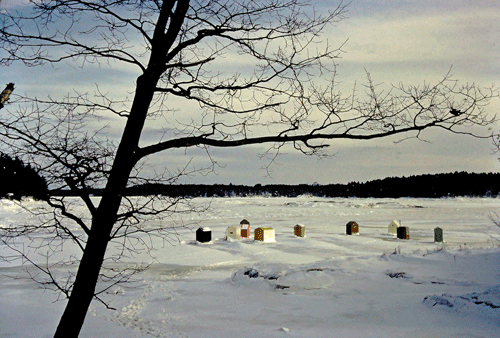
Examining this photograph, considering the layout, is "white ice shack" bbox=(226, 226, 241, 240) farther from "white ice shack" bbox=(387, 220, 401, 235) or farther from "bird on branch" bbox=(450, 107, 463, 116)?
"bird on branch" bbox=(450, 107, 463, 116)

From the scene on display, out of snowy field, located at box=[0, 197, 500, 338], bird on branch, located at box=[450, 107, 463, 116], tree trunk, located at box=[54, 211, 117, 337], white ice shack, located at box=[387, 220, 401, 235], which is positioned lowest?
snowy field, located at box=[0, 197, 500, 338]

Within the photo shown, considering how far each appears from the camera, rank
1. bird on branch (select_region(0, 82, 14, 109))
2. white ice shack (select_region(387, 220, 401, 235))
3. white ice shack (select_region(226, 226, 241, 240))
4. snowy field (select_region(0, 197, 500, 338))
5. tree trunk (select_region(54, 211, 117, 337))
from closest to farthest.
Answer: tree trunk (select_region(54, 211, 117, 337)) → bird on branch (select_region(0, 82, 14, 109)) → snowy field (select_region(0, 197, 500, 338)) → white ice shack (select_region(226, 226, 241, 240)) → white ice shack (select_region(387, 220, 401, 235))

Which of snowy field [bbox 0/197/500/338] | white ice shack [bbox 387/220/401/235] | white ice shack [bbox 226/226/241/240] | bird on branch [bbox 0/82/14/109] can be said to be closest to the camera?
bird on branch [bbox 0/82/14/109]

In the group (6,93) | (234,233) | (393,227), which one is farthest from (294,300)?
(393,227)

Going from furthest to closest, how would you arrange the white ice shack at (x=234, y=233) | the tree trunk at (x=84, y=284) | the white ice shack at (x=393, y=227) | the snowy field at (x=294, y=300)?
the white ice shack at (x=393, y=227)
the white ice shack at (x=234, y=233)
the snowy field at (x=294, y=300)
the tree trunk at (x=84, y=284)

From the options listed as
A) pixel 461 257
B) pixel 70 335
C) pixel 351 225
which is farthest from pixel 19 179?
pixel 351 225

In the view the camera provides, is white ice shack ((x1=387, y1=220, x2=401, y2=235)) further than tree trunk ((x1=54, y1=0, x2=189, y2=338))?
Yes

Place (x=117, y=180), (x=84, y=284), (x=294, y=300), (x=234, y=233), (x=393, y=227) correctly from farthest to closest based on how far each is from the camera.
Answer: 1. (x=393, y=227)
2. (x=234, y=233)
3. (x=294, y=300)
4. (x=117, y=180)
5. (x=84, y=284)

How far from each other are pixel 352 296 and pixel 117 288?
6010 mm

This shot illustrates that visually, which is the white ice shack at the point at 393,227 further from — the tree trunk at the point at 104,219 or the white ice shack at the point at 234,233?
the tree trunk at the point at 104,219

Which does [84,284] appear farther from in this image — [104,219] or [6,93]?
[6,93]

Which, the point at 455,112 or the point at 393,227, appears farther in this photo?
the point at 393,227

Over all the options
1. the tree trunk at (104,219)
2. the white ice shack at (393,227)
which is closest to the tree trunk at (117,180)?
the tree trunk at (104,219)

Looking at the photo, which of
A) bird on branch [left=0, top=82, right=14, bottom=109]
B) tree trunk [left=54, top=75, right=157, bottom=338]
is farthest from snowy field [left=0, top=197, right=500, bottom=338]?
bird on branch [left=0, top=82, right=14, bottom=109]
